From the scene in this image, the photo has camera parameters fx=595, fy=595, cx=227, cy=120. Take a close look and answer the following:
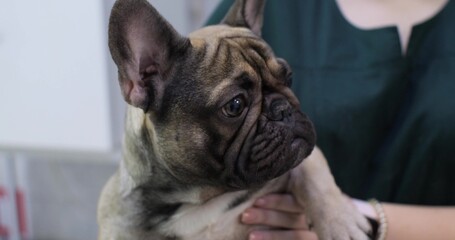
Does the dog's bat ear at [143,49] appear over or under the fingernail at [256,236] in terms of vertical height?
over

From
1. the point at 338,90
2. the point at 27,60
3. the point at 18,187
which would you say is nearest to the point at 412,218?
the point at 338,90

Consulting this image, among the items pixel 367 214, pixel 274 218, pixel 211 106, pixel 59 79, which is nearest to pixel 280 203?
pixel 274 218

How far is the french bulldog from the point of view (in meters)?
0.82

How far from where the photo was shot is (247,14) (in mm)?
1006

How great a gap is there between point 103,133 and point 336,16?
0.70 metres

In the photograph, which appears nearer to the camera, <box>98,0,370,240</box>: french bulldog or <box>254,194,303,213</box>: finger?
<box>98,0,370,240</box>: french bulldog

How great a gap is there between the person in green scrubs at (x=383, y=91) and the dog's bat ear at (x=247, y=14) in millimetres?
204

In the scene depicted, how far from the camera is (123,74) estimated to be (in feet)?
2.72

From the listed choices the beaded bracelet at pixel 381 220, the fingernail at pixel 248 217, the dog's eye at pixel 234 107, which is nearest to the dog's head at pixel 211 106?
the dog's eye at pixel 234 107

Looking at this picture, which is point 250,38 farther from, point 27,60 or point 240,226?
point 27,60

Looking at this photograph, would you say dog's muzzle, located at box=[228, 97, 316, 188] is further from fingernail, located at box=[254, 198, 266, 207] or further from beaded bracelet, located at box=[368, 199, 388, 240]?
beaded bracelet, located at box=[368, 199, 388, 240]

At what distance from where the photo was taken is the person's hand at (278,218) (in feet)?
3.24

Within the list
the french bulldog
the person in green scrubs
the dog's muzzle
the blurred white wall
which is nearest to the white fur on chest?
the french bulldog

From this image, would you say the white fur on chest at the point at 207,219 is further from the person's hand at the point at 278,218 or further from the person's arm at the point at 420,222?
the person's arm at the point at 420,222
